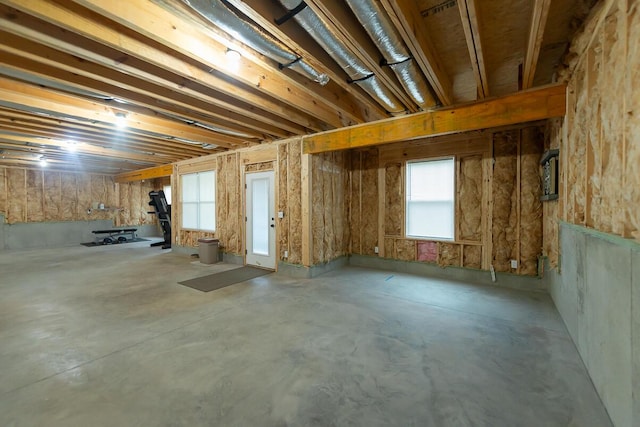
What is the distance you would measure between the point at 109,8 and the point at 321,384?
9.72ft

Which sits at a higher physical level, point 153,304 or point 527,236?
point 527,236

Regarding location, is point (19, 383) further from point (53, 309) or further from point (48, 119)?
point (48, 119)

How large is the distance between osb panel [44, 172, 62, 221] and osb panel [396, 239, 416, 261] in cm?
1133


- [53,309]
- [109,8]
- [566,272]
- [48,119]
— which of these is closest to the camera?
[109,8]

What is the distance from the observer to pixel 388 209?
17.0 ft

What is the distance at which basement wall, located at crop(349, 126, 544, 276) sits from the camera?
12.9 feet

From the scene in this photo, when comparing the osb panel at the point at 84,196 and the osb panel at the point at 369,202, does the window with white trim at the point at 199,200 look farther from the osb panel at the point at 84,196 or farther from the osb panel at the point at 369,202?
the osb panel at the point at 84,196

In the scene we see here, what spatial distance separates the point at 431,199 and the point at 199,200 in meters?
5.70

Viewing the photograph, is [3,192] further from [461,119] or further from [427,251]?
[461,119]

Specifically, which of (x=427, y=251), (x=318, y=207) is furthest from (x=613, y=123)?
(x=318, y=207)

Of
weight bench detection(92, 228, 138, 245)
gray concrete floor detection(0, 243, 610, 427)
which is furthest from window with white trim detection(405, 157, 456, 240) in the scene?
weight bench detection(92, 228, 138, 245)

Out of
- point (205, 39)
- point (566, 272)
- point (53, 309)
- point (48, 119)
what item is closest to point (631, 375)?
point (566, 272)

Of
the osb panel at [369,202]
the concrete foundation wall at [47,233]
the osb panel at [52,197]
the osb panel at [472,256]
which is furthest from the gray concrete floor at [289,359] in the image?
the osb panel at [52,197]

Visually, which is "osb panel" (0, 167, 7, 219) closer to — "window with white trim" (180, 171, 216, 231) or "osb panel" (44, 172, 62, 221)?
"osb panel" (44, 172, 62, 221)
